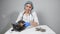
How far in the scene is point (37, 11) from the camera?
2648mm

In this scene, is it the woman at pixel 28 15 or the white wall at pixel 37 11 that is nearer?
the woman at pixel 28 15

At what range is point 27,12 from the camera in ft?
7.28

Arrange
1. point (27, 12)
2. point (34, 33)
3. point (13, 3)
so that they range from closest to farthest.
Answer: point (34, 33), point (27, 12), point (13, 3)

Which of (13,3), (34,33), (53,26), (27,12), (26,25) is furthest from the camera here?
(53,26)

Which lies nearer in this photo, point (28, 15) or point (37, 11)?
point (28, 15)

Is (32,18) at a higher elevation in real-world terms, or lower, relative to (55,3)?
lower

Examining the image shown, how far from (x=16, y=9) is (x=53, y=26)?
84 cm

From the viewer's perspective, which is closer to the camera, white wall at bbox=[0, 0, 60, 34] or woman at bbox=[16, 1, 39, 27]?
woman at bbox=[16, 1, 39, 27]

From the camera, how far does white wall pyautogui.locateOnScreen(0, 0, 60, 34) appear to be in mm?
2588

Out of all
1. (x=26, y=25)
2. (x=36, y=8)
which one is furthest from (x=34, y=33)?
(x=36, y=8)

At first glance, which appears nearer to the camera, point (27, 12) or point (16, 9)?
point (27, 12)

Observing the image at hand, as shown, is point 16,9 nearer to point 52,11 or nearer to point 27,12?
point 27,12

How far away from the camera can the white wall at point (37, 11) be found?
2.59 m

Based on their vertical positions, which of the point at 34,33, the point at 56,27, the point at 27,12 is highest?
the point at 27,12
